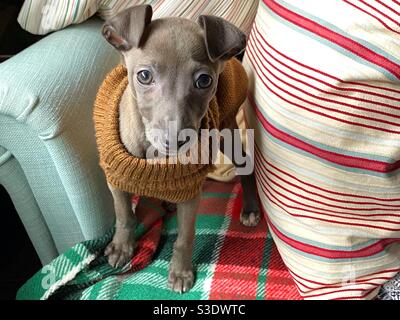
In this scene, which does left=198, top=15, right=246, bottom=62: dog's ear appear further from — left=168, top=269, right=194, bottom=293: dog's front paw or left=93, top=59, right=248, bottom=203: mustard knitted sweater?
left=168, top=269, right=194, bottom=293: dog's front paw

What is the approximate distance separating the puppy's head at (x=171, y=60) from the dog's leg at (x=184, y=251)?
0.26 metres

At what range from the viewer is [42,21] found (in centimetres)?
147

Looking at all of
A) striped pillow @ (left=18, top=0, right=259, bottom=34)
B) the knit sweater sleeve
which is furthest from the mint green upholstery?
the knit sweater sleeve

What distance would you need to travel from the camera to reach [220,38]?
1.07 m

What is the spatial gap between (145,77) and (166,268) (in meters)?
0.53

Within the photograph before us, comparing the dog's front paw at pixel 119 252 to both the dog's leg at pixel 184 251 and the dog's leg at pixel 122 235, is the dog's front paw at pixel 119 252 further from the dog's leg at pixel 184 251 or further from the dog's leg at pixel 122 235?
the dog's leg at pixel 184 251

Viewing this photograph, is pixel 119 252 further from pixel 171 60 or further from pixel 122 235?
pixel 171 60

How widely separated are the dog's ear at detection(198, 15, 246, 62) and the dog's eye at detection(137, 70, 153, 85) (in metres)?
0.13

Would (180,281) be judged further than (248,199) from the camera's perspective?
No

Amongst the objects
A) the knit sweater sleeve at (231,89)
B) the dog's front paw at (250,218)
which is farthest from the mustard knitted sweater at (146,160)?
the dog's front paw at (250,218)

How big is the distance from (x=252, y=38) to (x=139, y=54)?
0.41m

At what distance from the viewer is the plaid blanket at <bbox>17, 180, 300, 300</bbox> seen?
127cm

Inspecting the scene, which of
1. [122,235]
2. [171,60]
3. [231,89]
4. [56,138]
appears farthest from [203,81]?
[122,235]

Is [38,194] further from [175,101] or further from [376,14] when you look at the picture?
[376,14]
